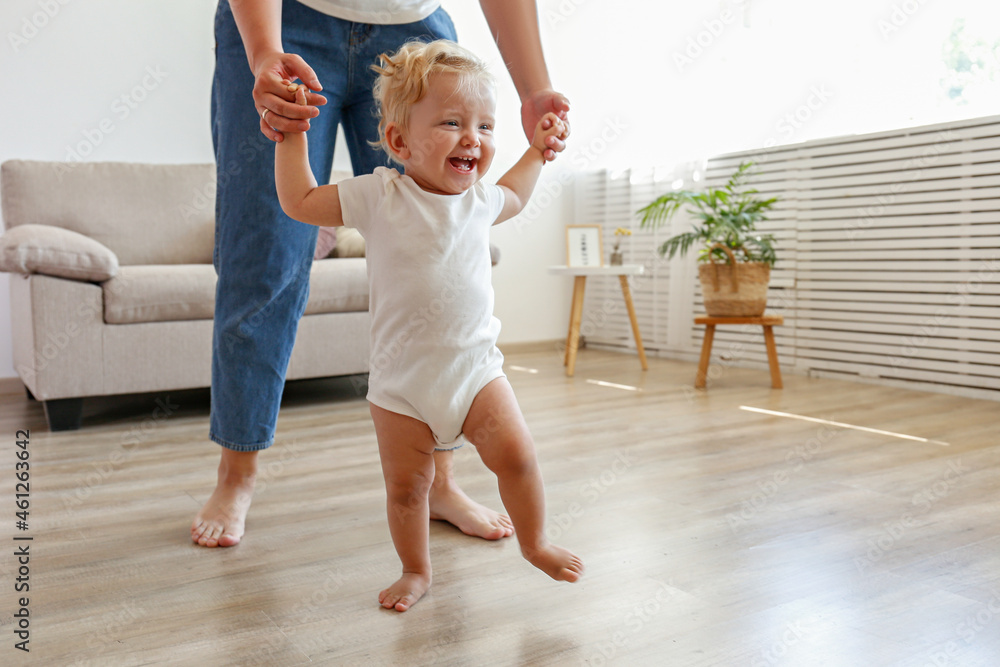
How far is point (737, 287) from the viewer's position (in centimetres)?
284

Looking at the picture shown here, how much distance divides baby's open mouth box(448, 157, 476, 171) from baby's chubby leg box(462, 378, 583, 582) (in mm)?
268

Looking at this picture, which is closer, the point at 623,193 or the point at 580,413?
the point at 580,413

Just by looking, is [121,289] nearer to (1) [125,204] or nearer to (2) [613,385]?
(1) [125,204]

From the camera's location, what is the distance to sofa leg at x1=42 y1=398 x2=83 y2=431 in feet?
7.30

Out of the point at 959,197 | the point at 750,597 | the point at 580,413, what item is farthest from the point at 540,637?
the point at 959,197

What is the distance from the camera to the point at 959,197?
2.71m

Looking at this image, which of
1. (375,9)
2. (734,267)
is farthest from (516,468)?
(734,267)

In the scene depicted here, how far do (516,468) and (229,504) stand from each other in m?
0.59

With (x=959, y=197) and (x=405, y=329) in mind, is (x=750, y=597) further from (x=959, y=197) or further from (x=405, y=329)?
(x=959, y=197)

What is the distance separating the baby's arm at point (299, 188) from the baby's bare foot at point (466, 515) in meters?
0.57

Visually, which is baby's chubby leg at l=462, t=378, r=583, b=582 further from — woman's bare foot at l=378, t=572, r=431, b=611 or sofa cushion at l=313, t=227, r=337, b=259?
sofa cushion at l=313, t=227, r=337, b=259

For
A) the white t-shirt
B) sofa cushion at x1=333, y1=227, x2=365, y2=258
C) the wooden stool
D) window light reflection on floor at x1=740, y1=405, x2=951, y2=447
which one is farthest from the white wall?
the white t-shirt

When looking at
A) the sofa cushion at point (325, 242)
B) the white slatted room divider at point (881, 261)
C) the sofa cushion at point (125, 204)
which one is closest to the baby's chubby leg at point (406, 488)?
the sofa cushion at point (325, 242)

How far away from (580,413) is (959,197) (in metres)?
1.54
